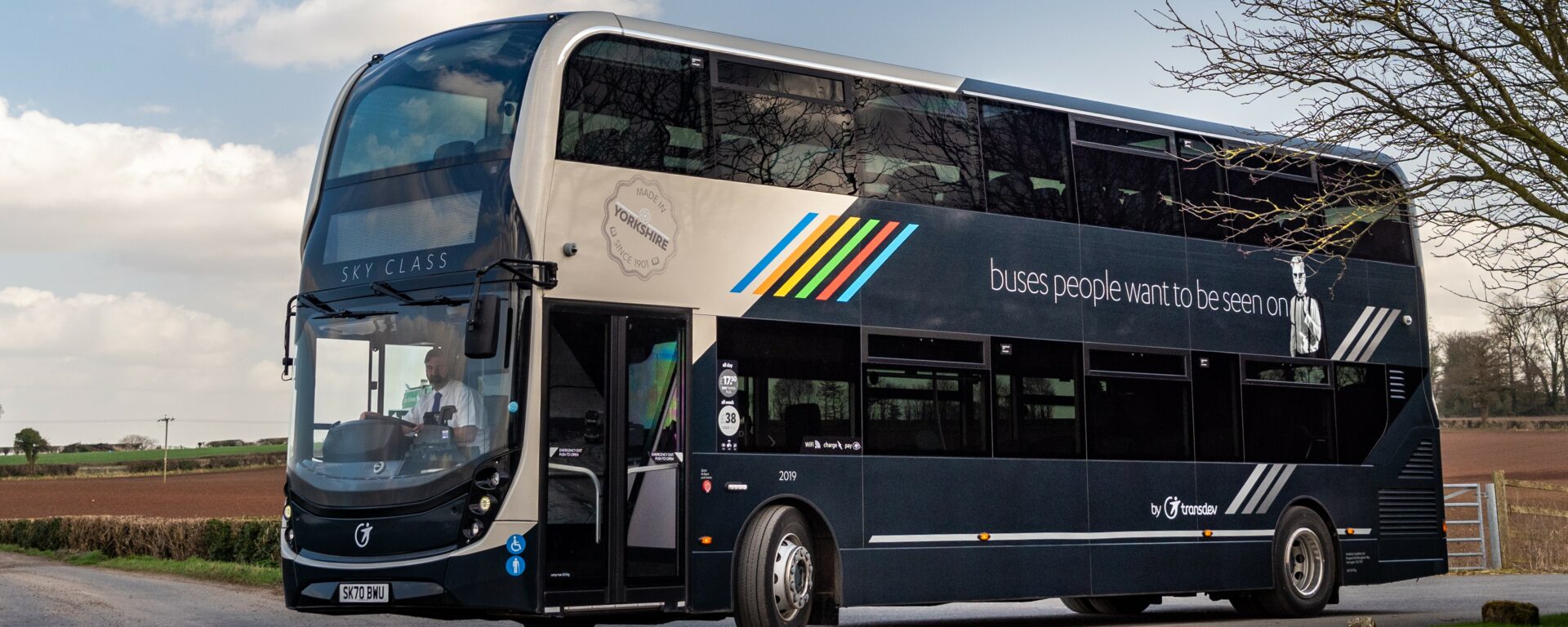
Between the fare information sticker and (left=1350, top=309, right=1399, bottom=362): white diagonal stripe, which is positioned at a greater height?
(left=1350, top=309, right=1399, bottom=362): white diagonal stripe

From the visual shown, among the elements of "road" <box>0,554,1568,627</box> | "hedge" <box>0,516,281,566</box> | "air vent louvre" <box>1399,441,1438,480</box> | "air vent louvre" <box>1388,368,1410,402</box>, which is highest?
"air vent louvre" <box>1388,368,1410,402</box>

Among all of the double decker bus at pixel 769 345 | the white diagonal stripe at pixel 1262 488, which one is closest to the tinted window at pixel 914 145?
the double decker bus at pixel 769 345

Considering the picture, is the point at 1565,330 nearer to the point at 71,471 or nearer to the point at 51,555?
the point at 51,555

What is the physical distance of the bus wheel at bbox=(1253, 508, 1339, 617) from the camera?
15.6 metres

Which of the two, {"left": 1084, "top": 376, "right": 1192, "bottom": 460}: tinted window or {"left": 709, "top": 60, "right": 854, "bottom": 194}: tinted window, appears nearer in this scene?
{"left": 709, "top": 60, "right": 854, "bottom": 194}: tinted window

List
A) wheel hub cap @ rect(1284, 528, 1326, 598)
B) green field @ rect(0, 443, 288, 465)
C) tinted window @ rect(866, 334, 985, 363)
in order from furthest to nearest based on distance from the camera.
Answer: green field @ rect(0, 443, 288, 465) → wheel hub cap @ rect(1284, 528, 1326, 598) → tinted window @ rect(866, 334, 985, 363)

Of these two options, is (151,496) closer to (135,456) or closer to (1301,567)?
(135,456)

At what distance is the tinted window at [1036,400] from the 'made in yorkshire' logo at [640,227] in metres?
3.33

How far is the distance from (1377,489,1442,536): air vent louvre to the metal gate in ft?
32.0

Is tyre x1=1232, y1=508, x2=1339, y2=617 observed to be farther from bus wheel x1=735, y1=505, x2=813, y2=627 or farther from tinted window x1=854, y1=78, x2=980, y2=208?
bus wheel x1=735, y1=505, x2=813, y2=627

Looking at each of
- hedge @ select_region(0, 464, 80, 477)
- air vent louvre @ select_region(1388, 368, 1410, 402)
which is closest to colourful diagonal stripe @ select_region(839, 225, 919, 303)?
air vent louvre @ select_region(1388, 368, 1410, 402)

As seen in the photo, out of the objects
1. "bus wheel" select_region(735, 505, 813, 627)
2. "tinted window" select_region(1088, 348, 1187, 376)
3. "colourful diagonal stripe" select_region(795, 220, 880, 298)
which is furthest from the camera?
"tinted window" select_region(1088, 348, 1187, 376)

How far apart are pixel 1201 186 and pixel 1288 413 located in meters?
2.36

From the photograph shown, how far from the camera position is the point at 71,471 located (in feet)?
292
